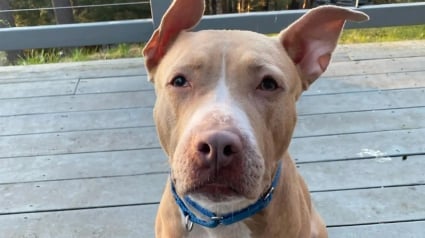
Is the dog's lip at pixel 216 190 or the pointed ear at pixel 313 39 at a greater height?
the pointed ear at pixel 313 39

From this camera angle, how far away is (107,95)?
384cm

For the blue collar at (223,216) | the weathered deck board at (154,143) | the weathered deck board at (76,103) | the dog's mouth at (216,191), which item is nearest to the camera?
the dog's mouth at (216,191)

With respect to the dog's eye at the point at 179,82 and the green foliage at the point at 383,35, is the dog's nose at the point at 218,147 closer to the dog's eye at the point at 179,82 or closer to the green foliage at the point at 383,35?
the dog's eye at the point at 179,82

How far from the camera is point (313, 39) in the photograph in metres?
2.02

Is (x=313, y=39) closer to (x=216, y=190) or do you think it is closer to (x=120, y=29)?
(x=216, y=190)

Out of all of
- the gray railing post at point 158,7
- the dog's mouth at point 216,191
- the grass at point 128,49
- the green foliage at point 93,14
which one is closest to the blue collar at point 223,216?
the dog's mouth at point 216,191

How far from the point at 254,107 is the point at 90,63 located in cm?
291

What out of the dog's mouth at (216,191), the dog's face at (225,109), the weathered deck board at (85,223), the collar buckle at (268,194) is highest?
the dog's face at (225,109)

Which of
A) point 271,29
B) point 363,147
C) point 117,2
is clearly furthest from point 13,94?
point 363,147

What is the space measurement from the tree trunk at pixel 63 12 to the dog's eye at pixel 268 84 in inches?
123

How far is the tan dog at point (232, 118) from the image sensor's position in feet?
5.17

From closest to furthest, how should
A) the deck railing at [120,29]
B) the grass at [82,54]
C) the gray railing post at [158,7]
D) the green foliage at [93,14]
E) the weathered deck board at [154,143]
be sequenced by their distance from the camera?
the weathered deck board at [154,143] → the gray railing post at [158,7] → the deck railing at [120,29] → the grass at [82,54] → the green foliage at [93,14]

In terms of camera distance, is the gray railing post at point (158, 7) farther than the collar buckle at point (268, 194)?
Yes

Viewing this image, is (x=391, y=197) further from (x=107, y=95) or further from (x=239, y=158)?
(x=107, y=95)
